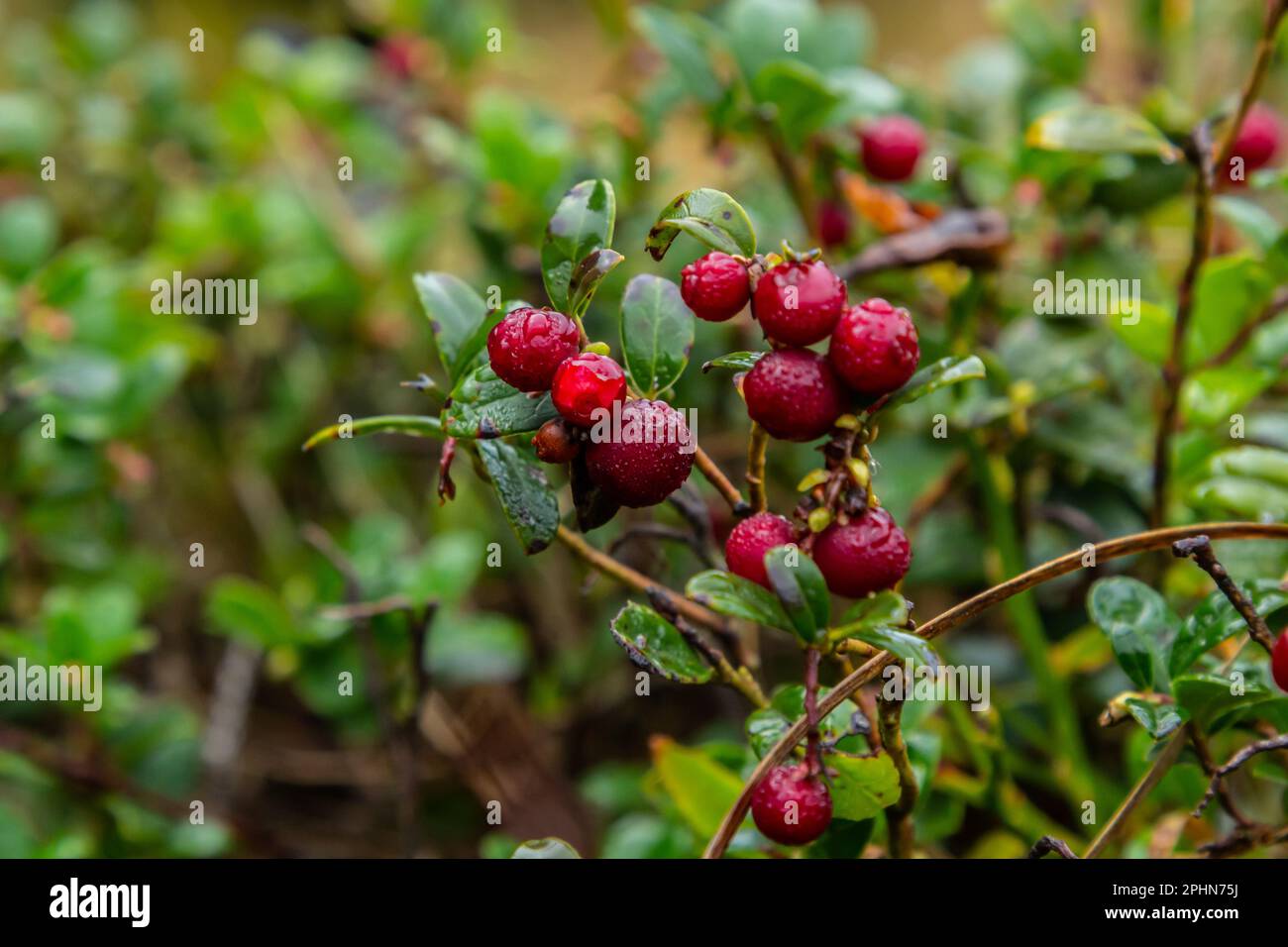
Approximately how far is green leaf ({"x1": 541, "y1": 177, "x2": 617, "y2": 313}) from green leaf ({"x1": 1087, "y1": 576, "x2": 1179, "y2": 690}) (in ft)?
1.24

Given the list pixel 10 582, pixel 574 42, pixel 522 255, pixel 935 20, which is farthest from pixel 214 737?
pixel 935 20

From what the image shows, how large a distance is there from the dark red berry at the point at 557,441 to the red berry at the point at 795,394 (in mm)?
88

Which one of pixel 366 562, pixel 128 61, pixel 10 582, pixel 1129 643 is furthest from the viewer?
pixel 128 61

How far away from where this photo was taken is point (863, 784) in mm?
563

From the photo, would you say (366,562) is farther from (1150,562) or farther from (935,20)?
(935,20)

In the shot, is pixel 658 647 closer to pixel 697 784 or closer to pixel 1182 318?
pixel 697 784

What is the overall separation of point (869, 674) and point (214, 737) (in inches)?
36.0

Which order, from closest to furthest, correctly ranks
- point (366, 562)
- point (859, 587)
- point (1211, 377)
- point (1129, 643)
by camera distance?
1. point (859, 587)
2. point (1129, 643)
3. point (1211, 377)
4. point (366, 562)

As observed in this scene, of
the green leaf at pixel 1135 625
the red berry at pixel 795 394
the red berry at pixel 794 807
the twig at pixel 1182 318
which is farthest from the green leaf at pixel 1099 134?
the red berry at pixel 794 807

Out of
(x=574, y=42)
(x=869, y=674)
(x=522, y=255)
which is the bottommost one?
(x=869, y=674)

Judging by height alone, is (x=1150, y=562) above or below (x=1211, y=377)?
below

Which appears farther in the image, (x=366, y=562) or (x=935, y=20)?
(x=935, y=20)

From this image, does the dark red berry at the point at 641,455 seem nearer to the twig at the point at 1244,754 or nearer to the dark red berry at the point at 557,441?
the dark red berry at the point at 557,441

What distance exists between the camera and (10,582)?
1.22 meters
